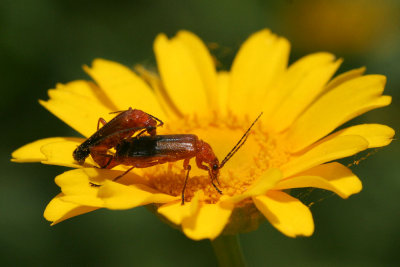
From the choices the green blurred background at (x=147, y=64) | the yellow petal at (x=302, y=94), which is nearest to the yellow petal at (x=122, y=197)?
the yellow petal at (x=302, y=94)

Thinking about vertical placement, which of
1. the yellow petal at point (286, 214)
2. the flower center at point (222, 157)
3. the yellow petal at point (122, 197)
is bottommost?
the yellow petal at point (286, 214)

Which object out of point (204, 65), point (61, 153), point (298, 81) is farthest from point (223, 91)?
point (61, 153)

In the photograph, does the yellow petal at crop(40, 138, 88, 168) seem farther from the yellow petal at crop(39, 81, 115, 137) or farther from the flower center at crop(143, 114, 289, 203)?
the flower center at crop(143, 114, 289, 203)

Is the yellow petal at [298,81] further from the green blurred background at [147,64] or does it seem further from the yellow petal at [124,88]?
the green blurred background at [147,64]

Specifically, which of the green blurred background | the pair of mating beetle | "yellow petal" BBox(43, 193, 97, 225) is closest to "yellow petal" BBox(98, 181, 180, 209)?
"yellow petal" BBox(43, 193, 97, 225)

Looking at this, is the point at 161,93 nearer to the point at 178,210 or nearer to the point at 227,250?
the point at 227,250

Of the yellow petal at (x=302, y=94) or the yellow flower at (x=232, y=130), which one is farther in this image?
the yellow petal at (x=302, y=94)

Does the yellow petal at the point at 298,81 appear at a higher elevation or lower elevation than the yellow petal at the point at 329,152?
higher

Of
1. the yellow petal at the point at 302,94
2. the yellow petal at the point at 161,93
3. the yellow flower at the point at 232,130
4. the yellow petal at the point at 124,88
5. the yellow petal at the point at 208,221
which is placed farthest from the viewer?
the yellow petal at the point at 161,93
